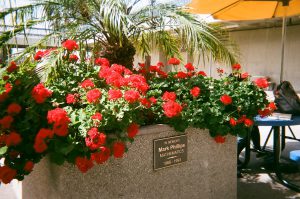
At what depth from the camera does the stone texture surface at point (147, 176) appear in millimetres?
2500

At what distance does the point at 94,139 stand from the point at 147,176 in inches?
32.1

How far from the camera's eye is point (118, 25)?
3195 mm

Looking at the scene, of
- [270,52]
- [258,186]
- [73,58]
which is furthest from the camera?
[270,52]

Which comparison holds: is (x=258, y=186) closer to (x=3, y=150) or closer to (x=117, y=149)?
(x=117, y=149)

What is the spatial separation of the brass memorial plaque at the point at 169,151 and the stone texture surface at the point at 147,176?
0.05m

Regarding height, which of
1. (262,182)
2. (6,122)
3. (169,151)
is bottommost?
(262,182)

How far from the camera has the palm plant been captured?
3488 millimetres

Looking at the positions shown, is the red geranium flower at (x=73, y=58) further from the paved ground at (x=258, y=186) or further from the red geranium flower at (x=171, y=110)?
the paved ground at (x=258, y=186)

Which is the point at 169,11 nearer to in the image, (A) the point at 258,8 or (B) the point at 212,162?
(B) the point at 212,162

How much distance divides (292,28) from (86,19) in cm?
1673

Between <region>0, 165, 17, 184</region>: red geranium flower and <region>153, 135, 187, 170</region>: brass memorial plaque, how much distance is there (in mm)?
1194

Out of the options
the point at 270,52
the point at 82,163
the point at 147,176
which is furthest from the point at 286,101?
the point at 270,52

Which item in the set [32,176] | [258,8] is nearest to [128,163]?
[32,176]

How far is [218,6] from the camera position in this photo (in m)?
5.71
